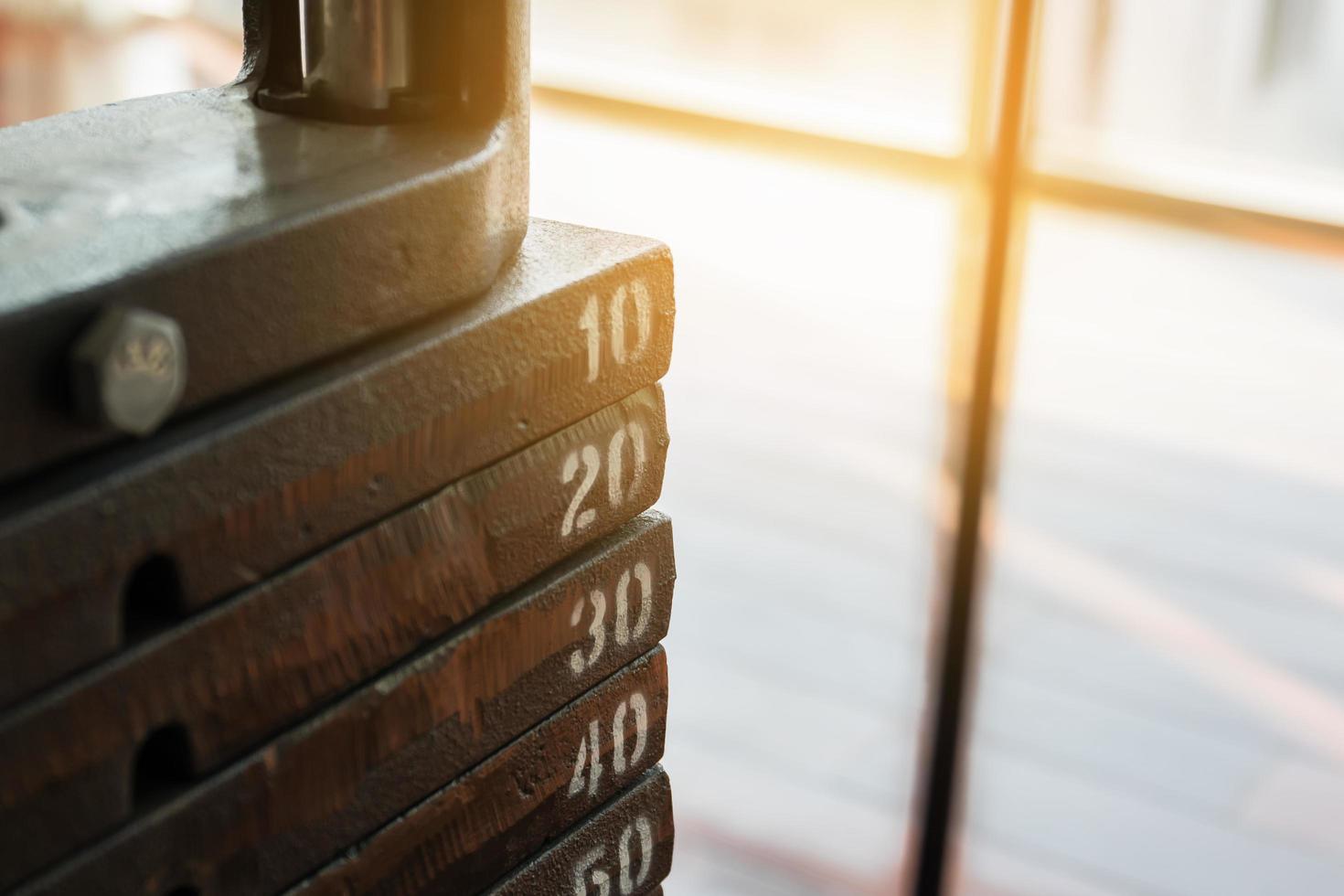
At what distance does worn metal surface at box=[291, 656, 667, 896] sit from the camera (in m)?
0.65

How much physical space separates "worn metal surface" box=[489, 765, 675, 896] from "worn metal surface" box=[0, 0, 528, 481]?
25 centimetres

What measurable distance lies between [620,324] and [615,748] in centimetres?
19

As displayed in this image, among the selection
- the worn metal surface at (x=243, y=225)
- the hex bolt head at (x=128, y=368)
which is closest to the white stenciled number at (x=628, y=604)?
the worn metal surface at (x=243, y=225)

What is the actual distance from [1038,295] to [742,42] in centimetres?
83

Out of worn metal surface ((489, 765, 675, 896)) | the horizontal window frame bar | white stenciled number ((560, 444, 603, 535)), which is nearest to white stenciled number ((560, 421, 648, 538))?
white stenciled number ((560, 444, 603, 535))

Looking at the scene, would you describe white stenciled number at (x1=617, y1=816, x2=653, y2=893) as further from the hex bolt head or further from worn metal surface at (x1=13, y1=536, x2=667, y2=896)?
the hex bolt head

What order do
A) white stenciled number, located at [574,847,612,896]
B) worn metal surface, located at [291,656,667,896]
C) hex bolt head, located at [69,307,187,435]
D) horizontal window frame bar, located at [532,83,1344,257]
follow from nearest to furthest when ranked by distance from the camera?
hex bolt head, located at [69,307,187,435] → worn metal surface, located at [291,656,667,896] → white stenciled number, located at [574,847,612,896] → horizontal window frame bar, located at [532,83,1344,257]

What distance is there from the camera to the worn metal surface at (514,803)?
0.65m

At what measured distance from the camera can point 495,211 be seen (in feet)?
2.20

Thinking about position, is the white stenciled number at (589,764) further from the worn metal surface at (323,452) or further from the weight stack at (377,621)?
the worn metal surface at (323,452)

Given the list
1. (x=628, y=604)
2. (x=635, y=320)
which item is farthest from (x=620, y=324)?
(x=628, y=604)

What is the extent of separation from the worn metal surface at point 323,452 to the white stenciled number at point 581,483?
0.02 metres

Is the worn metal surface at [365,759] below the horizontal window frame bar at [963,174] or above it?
above

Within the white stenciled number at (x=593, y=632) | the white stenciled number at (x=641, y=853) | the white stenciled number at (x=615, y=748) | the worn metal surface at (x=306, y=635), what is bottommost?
the white stenciled number at (x=641, y=853)
